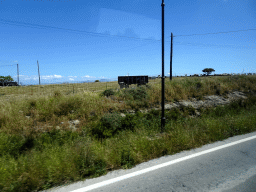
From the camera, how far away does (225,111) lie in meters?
10.0

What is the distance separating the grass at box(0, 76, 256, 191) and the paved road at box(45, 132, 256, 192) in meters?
0.29

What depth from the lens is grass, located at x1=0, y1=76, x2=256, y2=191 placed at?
136 inches

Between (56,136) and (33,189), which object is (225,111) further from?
(33,189)

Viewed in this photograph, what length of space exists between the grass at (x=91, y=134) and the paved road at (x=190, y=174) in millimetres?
293

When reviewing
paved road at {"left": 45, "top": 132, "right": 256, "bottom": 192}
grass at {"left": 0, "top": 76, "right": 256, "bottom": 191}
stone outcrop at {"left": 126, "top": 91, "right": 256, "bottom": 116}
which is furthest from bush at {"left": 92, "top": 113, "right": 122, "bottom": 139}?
paved road at {"left": 45, "top": 132, "right": 256, "bottom": 192}

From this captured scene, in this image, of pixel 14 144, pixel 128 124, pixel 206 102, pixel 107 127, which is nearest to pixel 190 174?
pixel 128 124

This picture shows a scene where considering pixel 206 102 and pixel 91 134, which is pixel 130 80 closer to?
pixel 206 102

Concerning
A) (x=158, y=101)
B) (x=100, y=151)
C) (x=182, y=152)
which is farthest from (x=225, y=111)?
(x=100, y=151)

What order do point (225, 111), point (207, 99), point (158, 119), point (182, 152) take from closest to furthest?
point (182, 152) < point (158, 119) < point (225, 111) < point (207, 99)

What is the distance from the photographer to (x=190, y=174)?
11.2ft

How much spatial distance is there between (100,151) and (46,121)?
4749 millimetres

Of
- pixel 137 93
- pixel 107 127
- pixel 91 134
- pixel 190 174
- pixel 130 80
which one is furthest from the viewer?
pixel 130 80

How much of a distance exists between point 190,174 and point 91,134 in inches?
181

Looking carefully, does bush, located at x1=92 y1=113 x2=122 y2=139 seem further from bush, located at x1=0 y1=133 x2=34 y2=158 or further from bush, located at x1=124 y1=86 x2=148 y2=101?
bush, located at x1=124 y1=86 x2=148 y2=101
